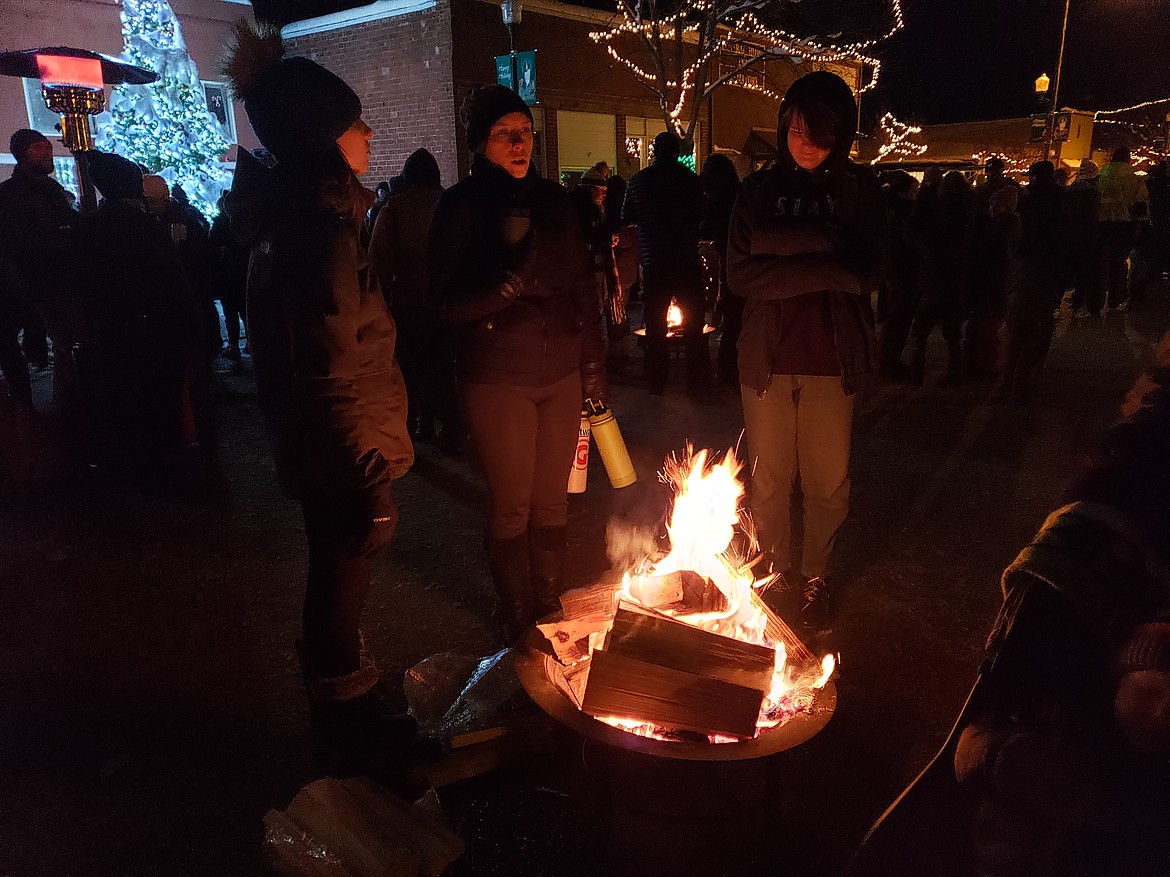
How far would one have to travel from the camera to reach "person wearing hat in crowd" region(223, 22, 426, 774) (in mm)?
2377

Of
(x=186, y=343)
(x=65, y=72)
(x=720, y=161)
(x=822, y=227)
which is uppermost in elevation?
(x=65, y=72)

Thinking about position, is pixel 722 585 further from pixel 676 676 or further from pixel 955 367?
pixel 955 367

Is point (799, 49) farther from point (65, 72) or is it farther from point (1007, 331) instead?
point (65, 72)

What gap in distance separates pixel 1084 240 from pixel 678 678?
742 cm

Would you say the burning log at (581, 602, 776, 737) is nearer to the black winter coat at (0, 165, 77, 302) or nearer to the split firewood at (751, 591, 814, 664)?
the split firewood at (751, 591, 814, 664)

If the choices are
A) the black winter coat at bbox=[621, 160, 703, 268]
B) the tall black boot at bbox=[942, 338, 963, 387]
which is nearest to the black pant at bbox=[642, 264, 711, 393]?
the black winter coat at bbox=[621, 160, 703, 268]

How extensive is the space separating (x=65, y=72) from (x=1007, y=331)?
30.3 ft

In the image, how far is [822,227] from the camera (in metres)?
3.25

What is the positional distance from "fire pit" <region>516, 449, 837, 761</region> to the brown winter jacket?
0.78 m

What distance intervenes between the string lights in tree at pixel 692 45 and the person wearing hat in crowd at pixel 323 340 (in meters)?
17.4

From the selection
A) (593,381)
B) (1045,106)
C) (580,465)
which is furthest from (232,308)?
(1045,106)

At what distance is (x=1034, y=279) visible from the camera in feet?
24.0

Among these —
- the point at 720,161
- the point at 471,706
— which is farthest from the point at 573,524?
the point at 720,161

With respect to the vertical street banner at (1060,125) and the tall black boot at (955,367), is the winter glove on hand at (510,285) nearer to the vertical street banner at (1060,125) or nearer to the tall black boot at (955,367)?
the tall black boot at (955,367)
